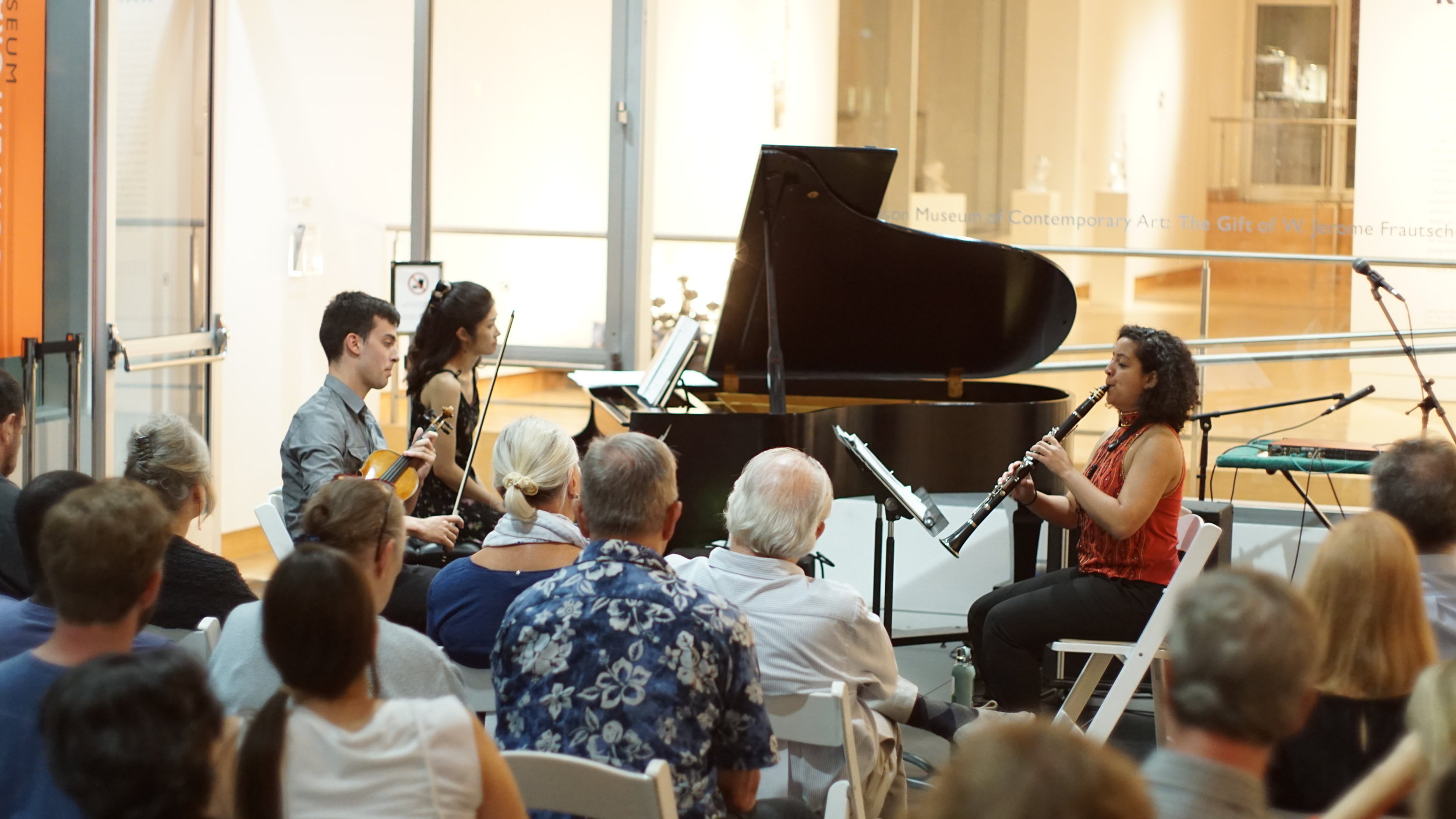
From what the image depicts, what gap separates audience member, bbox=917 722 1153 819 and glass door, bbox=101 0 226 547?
451cm

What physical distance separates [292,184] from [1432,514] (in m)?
5.42

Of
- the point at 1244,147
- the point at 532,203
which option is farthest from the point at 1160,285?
the point at 532,203

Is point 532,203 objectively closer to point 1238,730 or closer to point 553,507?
point 553,507

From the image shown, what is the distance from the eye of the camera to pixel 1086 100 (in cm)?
706

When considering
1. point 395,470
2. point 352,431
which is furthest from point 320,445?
point 395,470

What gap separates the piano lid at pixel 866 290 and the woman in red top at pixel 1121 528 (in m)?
0.88

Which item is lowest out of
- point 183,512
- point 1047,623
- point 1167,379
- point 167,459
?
point 1047,623

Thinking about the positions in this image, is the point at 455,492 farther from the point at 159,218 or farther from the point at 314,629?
the point at 314,629

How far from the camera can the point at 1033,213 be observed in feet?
22.7

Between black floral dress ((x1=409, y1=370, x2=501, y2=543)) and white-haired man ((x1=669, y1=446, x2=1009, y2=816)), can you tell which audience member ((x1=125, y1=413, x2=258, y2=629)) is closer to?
white-haired man ((x1=669, y1=446, x2=1009, y2=816))

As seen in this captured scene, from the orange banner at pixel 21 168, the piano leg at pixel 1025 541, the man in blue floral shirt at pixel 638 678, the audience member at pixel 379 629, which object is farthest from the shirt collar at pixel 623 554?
the orange banner at pixel 21 168

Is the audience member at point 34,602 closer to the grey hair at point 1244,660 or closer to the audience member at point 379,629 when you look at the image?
the audience member at point 379,629

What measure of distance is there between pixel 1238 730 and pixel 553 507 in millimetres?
1795

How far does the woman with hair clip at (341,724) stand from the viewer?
4.76ft
